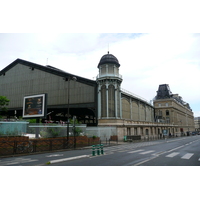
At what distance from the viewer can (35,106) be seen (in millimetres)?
26750

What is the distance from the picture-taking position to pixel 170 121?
89.8 metres

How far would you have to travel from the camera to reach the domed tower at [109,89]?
40688 mm

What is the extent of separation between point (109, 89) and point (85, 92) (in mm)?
5693

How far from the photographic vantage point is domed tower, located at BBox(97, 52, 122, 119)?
40688 millimetres

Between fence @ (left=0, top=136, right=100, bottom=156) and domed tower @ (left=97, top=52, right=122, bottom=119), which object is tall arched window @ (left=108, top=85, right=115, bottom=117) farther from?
fence @ (left=0, top=136, right=100, bottom=156)

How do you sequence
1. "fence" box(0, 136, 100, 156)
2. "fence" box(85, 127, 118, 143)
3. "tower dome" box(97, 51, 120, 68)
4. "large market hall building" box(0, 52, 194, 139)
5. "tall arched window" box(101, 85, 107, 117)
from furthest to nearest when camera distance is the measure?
1. "tower dome" box(97, 51, 120, 68)
2. "large market hall building" box(0, 52, 194, 139)
3. "tall arched window" box(101, 85, 107, 117)
4. "fence" box(85, 127, 118, 143)
5. "fence" box(0, 136, 100, 156)

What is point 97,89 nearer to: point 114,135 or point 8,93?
point 114,135

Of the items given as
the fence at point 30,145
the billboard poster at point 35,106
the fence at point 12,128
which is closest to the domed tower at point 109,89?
the fence at point 30,145

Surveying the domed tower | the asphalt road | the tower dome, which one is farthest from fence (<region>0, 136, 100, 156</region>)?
the tower dome

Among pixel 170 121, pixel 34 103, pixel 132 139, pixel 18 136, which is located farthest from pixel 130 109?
pixel 170 121

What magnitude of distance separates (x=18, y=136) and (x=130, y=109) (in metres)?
34.0

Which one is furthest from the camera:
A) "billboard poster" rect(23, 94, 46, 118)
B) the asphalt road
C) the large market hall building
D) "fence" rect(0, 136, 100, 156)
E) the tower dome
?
the tower dome

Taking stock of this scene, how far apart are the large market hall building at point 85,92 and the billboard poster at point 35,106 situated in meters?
8.15

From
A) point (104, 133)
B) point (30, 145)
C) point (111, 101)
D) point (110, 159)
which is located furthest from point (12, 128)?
point (111, 101)
